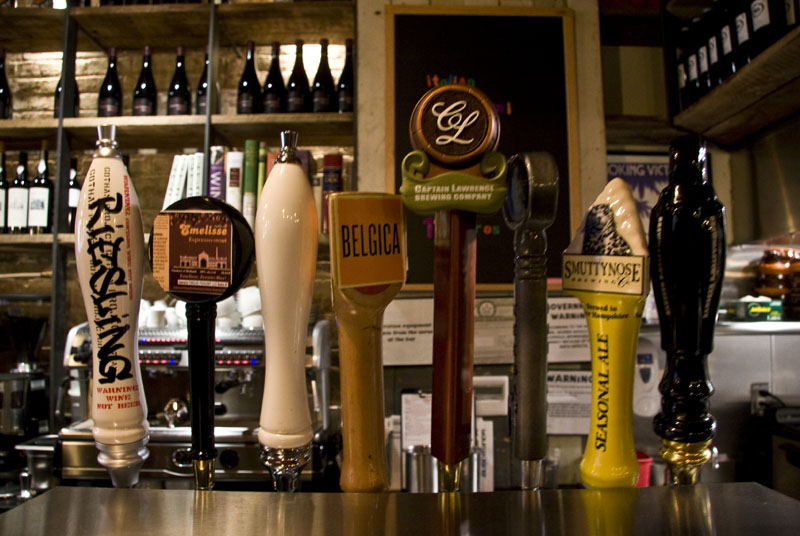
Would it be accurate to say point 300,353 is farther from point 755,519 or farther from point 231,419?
point 231,419

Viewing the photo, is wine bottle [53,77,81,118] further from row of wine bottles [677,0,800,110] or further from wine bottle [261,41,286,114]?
row of wine bottles [677,0,800,110]

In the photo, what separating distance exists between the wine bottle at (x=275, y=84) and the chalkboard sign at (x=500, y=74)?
0.76 meters

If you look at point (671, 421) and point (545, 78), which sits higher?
point (545, 78)

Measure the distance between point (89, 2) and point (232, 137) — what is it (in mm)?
987

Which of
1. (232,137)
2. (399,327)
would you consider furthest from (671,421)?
(232,137)

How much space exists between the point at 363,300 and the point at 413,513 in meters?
0.16

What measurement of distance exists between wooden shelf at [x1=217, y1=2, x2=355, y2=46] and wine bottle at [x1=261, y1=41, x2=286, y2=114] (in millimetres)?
79

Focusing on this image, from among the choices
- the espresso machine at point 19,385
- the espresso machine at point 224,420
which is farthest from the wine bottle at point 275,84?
the espresso machine at point 19,385

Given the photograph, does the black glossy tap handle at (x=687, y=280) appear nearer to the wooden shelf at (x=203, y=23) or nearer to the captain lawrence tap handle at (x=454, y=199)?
the captain lawrence tap handle at (x=454, y=199)

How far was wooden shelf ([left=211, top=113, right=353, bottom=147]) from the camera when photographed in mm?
1977

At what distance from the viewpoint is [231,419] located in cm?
181

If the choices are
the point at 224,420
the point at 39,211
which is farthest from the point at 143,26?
the point at 224,420

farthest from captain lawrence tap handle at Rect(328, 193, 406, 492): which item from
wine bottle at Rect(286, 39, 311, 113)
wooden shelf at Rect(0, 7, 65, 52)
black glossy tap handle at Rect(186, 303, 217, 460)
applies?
wooden shelf at Rect(0, 7, 65, 52)

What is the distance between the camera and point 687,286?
40 cm
